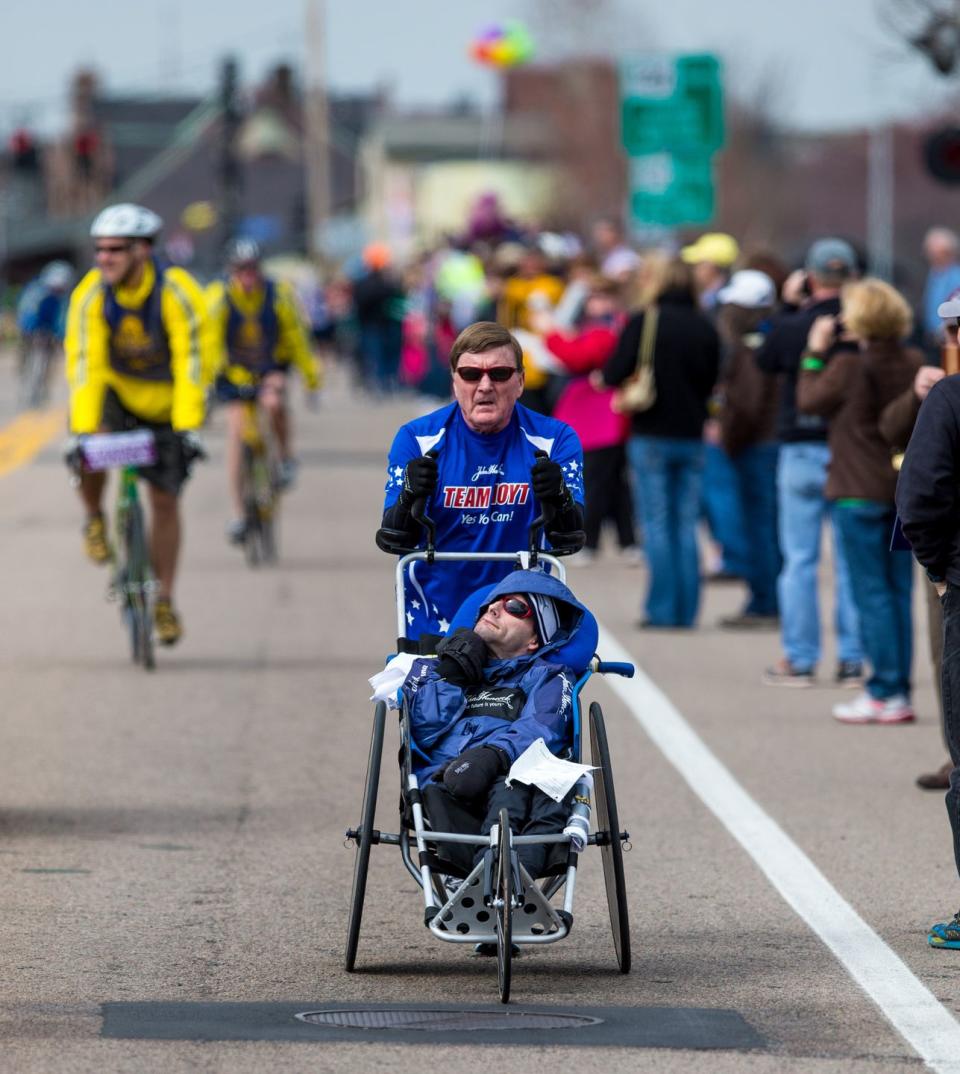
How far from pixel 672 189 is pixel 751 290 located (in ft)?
25.2

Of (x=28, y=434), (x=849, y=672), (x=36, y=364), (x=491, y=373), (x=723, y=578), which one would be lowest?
(x=36, y=364)

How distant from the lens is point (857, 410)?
11.4 meters

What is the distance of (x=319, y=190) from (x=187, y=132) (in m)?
65.9

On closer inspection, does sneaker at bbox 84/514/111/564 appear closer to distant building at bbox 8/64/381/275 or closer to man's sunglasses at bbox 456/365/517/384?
man's sunglasses at bbox 456/365/517/384

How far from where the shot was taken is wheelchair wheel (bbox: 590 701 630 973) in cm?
680

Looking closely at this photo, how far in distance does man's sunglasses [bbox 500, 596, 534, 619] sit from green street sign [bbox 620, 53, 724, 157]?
14.9 meters

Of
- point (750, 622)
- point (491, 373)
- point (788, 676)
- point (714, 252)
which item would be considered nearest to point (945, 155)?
point (714, 252)

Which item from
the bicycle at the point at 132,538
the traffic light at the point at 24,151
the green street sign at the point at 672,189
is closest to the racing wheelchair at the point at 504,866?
the bicycle at the point at 132,538

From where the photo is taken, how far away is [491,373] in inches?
299

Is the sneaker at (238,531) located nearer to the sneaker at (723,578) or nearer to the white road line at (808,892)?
the sneaker at (723,578)

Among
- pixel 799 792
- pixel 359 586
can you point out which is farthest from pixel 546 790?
pixel 359 586

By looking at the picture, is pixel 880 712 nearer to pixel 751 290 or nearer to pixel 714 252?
pixel 751 290

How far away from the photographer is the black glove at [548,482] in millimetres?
Result: 7426

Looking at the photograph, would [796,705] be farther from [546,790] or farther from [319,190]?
[319,190]
